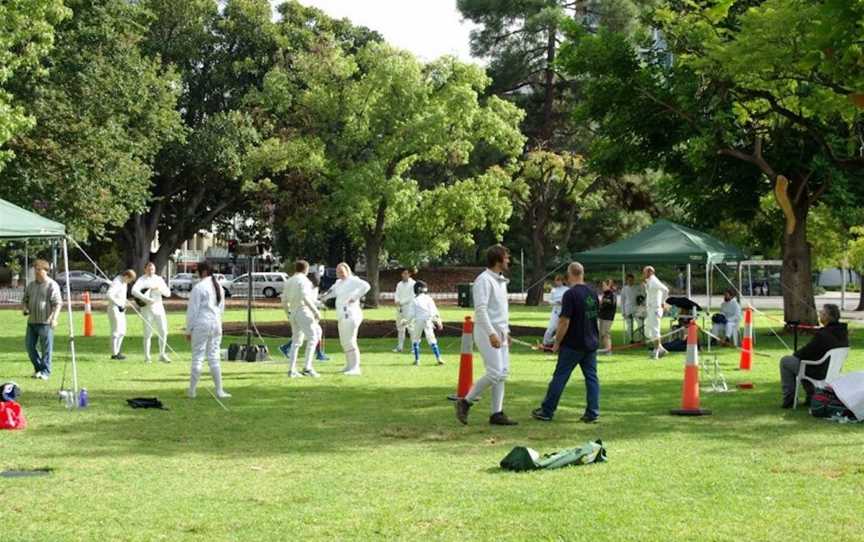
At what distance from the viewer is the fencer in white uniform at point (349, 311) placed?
709 inches

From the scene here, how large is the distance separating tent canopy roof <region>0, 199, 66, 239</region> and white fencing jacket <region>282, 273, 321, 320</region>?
3996 millimetres

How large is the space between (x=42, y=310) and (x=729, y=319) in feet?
53.8

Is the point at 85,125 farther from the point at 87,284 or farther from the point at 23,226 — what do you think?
the point at 87,284

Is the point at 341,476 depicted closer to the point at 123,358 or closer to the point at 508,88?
the point at 123,358

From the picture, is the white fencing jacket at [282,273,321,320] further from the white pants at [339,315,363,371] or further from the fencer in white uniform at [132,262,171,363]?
the fencer in white uniform at [132,262,171,363]

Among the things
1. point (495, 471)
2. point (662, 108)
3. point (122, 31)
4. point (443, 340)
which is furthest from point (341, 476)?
point (122, 31)

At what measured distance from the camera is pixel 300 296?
17234mm

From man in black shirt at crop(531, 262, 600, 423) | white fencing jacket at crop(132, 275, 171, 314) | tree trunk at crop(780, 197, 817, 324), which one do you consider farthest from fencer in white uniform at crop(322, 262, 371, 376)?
tree trunk at crop(780, 197, 817, 324)

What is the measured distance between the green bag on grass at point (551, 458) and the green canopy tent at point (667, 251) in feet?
56.3

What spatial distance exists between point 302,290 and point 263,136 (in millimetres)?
36076

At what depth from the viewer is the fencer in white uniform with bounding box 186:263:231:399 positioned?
14477mm

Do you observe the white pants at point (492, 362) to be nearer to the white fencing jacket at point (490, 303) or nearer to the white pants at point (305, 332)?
the white fencing jacket at point (490, 303)

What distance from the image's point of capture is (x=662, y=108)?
28.9 m

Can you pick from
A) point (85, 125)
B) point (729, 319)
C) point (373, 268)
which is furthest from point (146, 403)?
point (373, 268)
